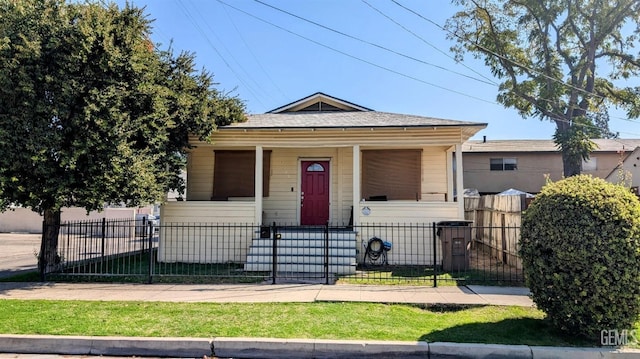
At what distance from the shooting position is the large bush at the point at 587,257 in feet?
15.9

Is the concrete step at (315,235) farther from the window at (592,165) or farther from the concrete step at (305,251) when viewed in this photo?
the window at (592,165)

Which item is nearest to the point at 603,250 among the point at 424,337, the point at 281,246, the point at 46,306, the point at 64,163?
the point at 424,337

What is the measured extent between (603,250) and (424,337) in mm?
2466

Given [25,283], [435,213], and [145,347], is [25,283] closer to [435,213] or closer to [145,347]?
[145,347]

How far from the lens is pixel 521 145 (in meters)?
31.1

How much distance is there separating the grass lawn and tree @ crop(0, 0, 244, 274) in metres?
2.61

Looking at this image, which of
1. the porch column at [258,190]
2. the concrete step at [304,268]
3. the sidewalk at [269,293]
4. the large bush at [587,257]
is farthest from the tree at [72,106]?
the large bush at [587,257]

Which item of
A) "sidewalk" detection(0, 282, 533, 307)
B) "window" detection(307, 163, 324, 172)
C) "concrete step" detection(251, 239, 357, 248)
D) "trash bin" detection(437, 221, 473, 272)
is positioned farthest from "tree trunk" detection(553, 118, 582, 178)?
"concrete step" detection(251, 239, 357, 248)

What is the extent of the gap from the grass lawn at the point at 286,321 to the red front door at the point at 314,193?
6462 millimetres

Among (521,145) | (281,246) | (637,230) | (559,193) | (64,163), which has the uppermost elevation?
(521,145)

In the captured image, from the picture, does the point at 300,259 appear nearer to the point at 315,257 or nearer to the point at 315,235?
the point at 315,257

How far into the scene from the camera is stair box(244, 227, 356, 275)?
10117 mm

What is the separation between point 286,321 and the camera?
19.1ft

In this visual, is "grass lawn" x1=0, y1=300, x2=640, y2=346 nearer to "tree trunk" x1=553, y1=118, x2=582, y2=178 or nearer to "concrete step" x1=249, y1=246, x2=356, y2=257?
"concrete step" x1=249, y1=246, x2=356, y2=257
